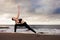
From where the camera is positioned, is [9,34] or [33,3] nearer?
[9,34]

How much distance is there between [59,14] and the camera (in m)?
2.01

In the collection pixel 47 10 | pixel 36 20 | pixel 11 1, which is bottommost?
pixel 36 20

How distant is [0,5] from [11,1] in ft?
0.62
